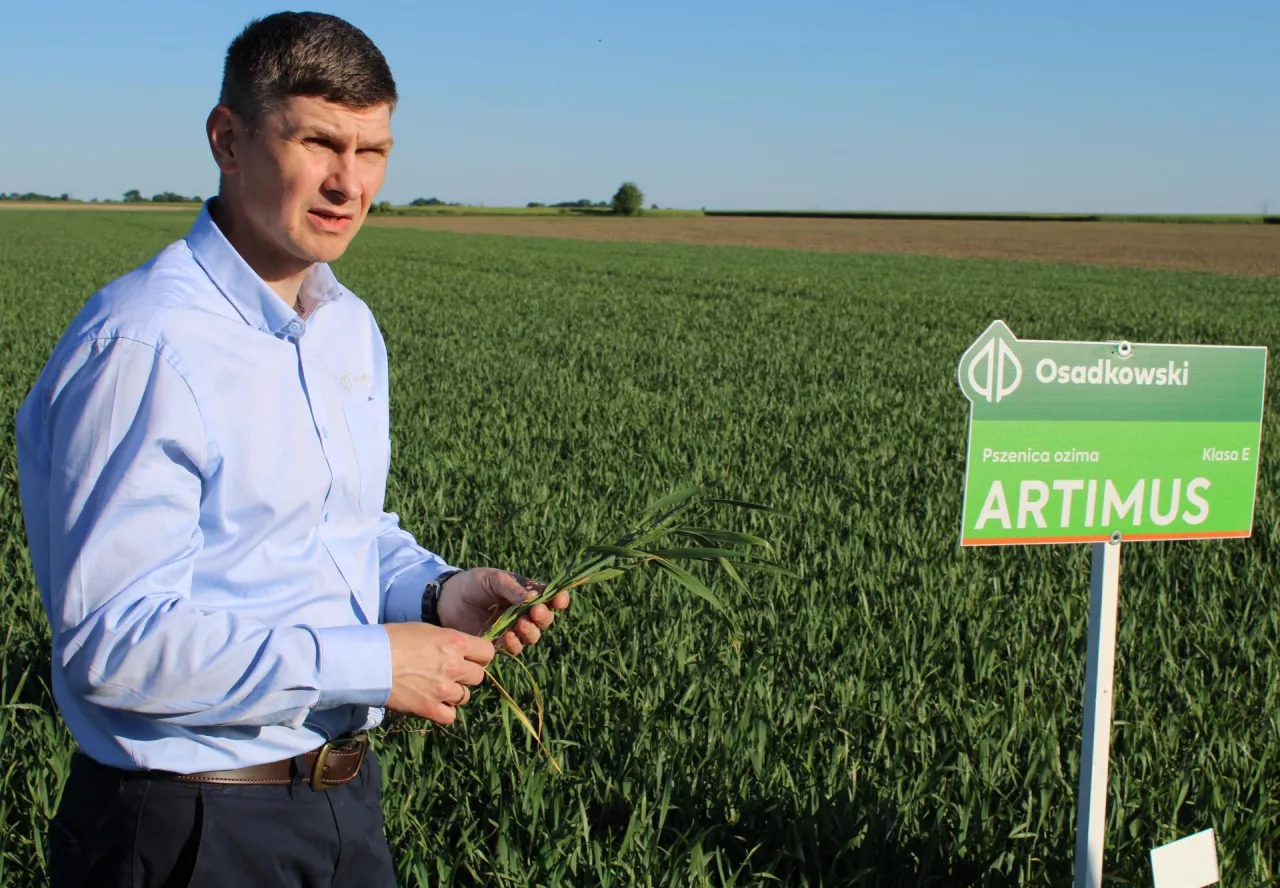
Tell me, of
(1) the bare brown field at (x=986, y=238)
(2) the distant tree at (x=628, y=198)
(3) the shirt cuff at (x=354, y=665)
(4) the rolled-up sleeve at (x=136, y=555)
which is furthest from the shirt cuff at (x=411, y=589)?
(2) the distant tree at (x=628, y=198)

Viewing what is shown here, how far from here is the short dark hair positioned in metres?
1.49

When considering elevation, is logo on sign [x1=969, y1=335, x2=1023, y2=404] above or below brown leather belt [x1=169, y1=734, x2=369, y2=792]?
above

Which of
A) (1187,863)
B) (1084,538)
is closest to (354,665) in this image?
(1084,538)

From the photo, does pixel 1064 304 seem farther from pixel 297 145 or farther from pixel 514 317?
pixel 297 145

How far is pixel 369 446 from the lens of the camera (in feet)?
5.77

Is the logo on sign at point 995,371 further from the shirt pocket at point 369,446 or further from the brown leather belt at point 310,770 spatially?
the brown leather belt at point 310,770

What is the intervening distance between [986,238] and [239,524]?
64918 millimetres

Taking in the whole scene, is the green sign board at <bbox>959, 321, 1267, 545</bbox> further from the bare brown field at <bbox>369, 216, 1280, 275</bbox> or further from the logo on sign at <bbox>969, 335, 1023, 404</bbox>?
the bare brown field at <bbox>369, 216, 1280, 275</bbox>

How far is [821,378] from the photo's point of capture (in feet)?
35.8

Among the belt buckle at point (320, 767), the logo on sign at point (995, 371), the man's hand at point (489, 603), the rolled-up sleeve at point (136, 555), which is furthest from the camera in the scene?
the logo on sign at point (995, 371)

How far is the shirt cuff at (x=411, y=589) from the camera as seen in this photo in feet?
6.54

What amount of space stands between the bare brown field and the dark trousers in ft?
137

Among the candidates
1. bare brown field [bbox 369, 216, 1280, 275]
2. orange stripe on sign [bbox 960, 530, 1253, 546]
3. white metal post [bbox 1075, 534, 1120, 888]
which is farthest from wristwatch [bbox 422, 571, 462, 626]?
bare brown field [bbox 369, 216, 1280, 275]

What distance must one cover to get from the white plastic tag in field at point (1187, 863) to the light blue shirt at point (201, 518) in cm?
152
